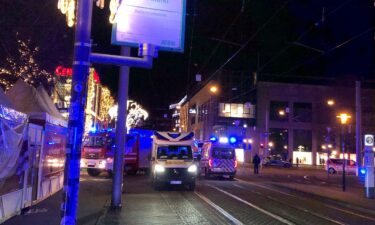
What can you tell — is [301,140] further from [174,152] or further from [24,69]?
[24,69]

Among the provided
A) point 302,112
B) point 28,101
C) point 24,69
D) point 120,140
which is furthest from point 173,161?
point 302,112

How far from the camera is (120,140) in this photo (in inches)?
631

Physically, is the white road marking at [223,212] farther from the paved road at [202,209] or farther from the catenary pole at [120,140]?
the catenary pole at [120,140]

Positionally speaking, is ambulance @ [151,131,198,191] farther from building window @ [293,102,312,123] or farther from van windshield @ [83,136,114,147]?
building window @ [293,102,312,123]

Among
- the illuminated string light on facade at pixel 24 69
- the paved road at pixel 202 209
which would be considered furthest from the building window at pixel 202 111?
the illuminated string light on facade at pixel 24 69

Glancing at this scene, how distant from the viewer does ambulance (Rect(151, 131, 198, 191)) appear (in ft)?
75.3

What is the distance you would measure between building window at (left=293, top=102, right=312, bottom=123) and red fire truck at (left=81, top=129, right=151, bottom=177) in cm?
4517

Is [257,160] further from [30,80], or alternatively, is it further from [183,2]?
[183,2]

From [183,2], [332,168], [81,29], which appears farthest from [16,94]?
[332,168]

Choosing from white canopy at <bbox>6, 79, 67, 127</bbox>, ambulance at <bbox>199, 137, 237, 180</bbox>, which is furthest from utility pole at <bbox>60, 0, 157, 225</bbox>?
ambulance at <bbox>199, 137, 237, 180</bbox>

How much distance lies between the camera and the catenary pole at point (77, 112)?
24.9 feet

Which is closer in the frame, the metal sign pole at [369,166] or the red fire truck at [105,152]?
the metal sign pole at [369,166]

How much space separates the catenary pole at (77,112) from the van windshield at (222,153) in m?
25.6

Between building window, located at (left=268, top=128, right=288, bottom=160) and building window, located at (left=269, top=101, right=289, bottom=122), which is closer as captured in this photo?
building window, located at (left=268, top=128, right=288, bottom=160)
